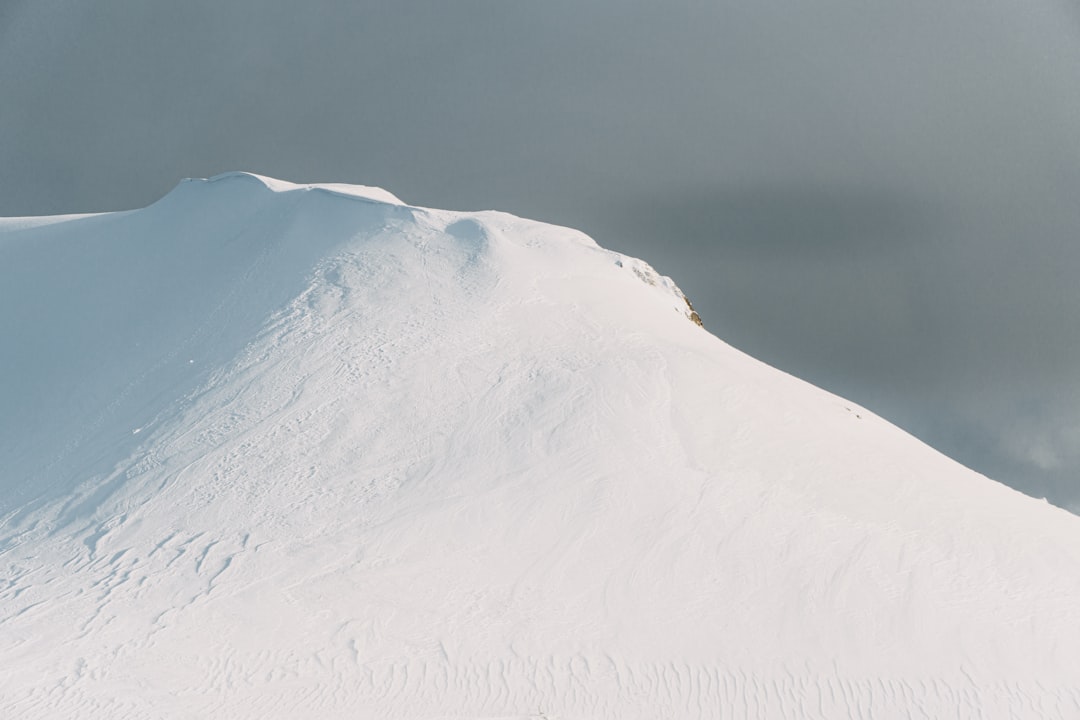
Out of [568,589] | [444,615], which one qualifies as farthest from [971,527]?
[444,615]

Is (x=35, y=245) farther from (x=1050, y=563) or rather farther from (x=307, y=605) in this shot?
(x=1050, y=563)

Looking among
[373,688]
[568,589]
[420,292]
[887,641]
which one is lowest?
[373,688]

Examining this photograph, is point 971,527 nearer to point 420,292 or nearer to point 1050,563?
point 1050,563

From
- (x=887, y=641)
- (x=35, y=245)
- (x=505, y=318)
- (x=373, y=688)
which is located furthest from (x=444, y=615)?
(x=35, y=245)

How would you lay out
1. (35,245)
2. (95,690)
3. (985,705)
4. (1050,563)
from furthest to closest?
(35,245)
(1050,563)
(985,705)
(95,690)

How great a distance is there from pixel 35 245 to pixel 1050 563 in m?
32.0

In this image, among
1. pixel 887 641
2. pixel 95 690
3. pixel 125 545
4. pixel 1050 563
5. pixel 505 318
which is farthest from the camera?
pixel 505 318

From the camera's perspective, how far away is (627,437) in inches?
1066

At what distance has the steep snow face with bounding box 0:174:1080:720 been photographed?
65.6ft

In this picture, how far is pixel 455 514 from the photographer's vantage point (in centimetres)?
2419

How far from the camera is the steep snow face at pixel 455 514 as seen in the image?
20.0 meters

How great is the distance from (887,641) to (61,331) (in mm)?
23862

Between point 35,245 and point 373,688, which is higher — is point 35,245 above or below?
above

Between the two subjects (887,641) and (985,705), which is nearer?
(985,705)
